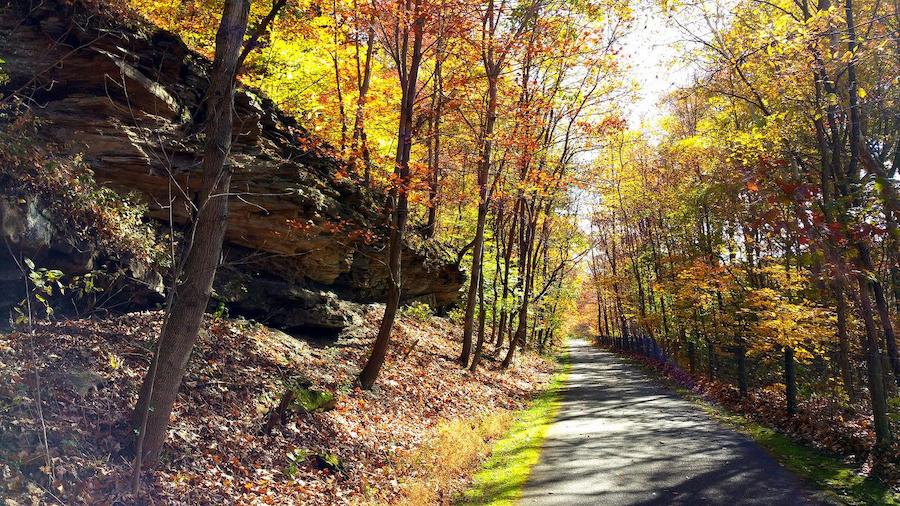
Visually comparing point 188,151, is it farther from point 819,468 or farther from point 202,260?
point 819,468

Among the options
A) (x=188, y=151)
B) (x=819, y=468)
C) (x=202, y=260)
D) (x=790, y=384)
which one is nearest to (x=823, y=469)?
(x=819, y=468)

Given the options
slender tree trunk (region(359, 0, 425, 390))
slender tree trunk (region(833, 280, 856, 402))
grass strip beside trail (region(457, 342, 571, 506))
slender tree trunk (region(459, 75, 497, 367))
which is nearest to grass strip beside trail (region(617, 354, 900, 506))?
slender tree trunk (region(833, 280, 856, 402))

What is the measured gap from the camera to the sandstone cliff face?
864 centimetres

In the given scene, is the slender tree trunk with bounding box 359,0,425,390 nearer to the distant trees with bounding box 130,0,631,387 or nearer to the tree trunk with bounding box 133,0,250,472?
the distant trees with bounding box 130,0,631,387

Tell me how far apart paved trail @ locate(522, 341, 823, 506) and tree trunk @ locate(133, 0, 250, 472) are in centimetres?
510

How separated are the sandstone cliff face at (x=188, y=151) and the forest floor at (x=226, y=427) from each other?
1.56 metres

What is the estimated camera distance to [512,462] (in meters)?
9.91

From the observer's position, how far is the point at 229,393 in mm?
7930

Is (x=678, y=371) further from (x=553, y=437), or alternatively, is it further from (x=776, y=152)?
(x=553, y=437)

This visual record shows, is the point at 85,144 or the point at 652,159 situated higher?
the point at 652,159

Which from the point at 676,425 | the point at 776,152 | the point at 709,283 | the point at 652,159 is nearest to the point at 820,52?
the point at 776,152

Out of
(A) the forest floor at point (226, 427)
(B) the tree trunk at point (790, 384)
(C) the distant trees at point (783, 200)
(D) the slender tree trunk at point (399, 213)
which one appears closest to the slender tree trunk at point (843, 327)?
(C) the distant trees at point (783, 200)

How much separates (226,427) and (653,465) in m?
7.04

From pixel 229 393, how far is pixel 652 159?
29406 mm
